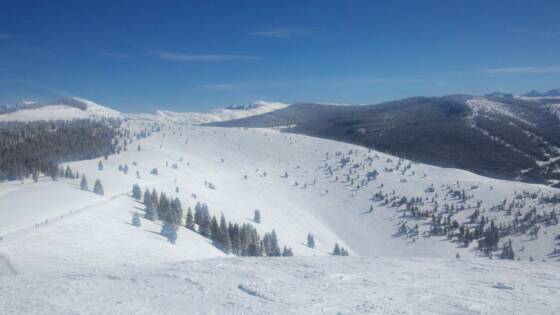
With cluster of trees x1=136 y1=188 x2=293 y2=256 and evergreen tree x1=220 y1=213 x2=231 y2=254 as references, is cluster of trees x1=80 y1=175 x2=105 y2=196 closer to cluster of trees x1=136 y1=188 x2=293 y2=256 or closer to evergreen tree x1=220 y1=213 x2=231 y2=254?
cluster of trees x1=136 y1=188 x2=293 y2=256

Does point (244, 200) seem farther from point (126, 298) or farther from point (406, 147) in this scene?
point (406, 147)

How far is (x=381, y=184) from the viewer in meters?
102

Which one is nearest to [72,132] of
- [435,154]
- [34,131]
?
[34,131]

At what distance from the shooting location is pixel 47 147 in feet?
276

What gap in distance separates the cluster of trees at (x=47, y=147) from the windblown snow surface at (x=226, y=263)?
190 inches

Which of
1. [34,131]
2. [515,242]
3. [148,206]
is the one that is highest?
[34,131]

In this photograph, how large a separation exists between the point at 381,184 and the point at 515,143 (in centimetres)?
12229

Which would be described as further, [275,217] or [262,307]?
[275,217]

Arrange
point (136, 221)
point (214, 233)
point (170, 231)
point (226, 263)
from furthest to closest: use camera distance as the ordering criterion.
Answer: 1. point (214, 233)
2. point (136, 221)
3. point (170, 231)
4. point (226, 263)

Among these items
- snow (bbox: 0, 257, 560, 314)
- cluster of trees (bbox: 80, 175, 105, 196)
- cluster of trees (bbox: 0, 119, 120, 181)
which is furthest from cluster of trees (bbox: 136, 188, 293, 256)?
cluster of trees (bbox: 0, 119, 120, 181)

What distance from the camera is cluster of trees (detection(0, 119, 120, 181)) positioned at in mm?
62969

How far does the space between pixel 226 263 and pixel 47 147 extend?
8101 cm

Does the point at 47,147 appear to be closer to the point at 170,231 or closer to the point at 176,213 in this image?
the point at 176,213

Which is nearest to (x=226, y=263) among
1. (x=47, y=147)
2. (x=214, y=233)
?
(x=214, y=233)
